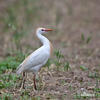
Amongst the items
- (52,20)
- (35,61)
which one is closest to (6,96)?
(35,61)

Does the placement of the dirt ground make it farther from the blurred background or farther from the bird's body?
the bird's body

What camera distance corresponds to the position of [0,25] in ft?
52.6

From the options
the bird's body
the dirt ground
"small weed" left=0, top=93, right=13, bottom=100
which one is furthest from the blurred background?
"small weed" left=0, top=93, right=13, bottom=100

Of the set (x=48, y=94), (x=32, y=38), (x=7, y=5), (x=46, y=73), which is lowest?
(x=48, y=94)

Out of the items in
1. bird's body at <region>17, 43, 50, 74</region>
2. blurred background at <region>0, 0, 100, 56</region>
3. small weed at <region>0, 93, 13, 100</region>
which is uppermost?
blurred background at <region>0, 0, 100, 56</region>

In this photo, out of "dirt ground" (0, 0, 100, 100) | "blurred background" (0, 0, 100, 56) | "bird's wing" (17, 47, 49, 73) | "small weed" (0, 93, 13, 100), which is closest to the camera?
"small weed" (0, 93, 13, 100)

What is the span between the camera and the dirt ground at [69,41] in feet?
25.3

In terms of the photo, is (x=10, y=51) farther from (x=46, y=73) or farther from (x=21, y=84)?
(x=21, y=84)

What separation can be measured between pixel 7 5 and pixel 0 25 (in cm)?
229

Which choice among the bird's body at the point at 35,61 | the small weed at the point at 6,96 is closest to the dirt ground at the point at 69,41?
the small weed at the point at 6,96

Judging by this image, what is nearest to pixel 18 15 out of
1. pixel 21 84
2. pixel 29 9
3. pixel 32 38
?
pixel 29 9

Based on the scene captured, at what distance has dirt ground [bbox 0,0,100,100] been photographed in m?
7.71

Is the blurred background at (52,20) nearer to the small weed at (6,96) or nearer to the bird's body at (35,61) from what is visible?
the bird's body at (35,61)

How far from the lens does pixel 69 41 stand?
13758 mm
